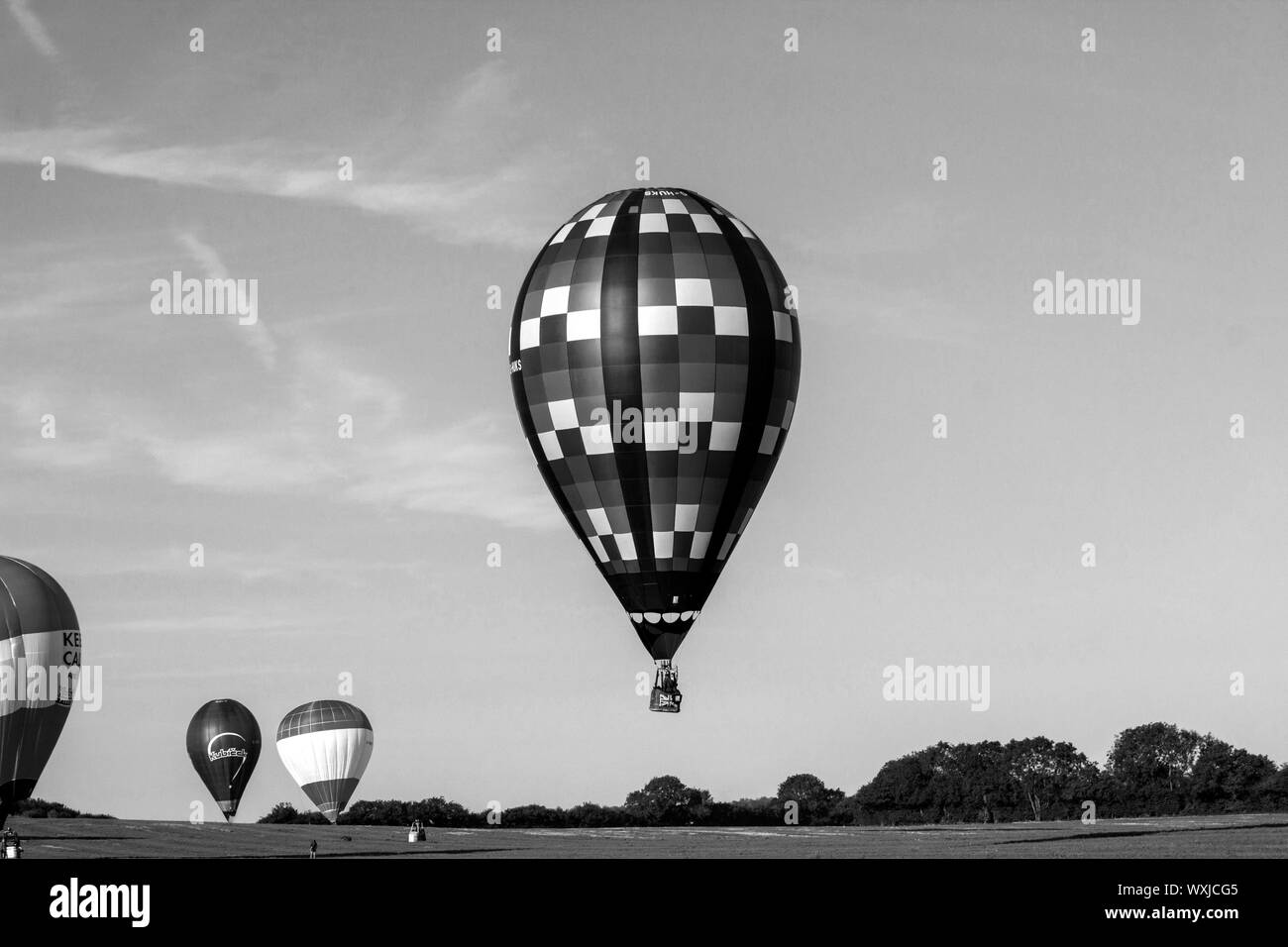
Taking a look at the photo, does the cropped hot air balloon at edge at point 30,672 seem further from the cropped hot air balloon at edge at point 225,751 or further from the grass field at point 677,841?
the cropped hot air balloon at edge at point 225,751

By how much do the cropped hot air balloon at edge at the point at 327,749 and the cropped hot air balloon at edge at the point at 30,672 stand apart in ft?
86.1

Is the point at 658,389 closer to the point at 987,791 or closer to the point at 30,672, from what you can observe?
the point at 30,672

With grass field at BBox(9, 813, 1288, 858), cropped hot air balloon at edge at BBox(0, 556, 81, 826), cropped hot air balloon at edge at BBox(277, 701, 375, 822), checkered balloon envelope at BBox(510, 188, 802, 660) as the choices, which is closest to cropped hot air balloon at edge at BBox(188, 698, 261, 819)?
grass field at BBox(9, 813, 1288, 858)

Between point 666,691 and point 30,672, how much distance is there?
84.7 feet

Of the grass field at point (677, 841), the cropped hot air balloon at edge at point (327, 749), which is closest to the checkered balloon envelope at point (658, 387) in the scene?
the grass field at point (677, 841)

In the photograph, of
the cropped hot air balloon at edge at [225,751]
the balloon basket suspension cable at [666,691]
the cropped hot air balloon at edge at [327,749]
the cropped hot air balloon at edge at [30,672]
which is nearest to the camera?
the balloon basket suspension cable at [666,691]

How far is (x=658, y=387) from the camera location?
4259 cm

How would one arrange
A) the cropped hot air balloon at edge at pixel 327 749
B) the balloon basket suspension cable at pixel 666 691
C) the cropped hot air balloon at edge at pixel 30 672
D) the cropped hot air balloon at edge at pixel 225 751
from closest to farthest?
the balloon basket suspension cable at pixel 666 691, the cropped hot air balloon at edge at pixel 30 672, the cropped hot air balloon at edge at pixel 327 749, the cropped hot air balloon at edge at pixel 225 751

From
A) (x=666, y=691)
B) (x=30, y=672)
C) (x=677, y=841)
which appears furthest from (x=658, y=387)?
(x=677, y=841)

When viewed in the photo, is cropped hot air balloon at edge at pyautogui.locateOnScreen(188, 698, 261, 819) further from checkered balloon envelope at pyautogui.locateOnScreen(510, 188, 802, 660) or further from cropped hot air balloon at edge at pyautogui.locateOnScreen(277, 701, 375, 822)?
checkered balloon envelope at pyautogui.locateOnScreen(510, 188, 802, 660)

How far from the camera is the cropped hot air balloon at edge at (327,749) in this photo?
85.9m

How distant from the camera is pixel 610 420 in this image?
4281 centimetres
